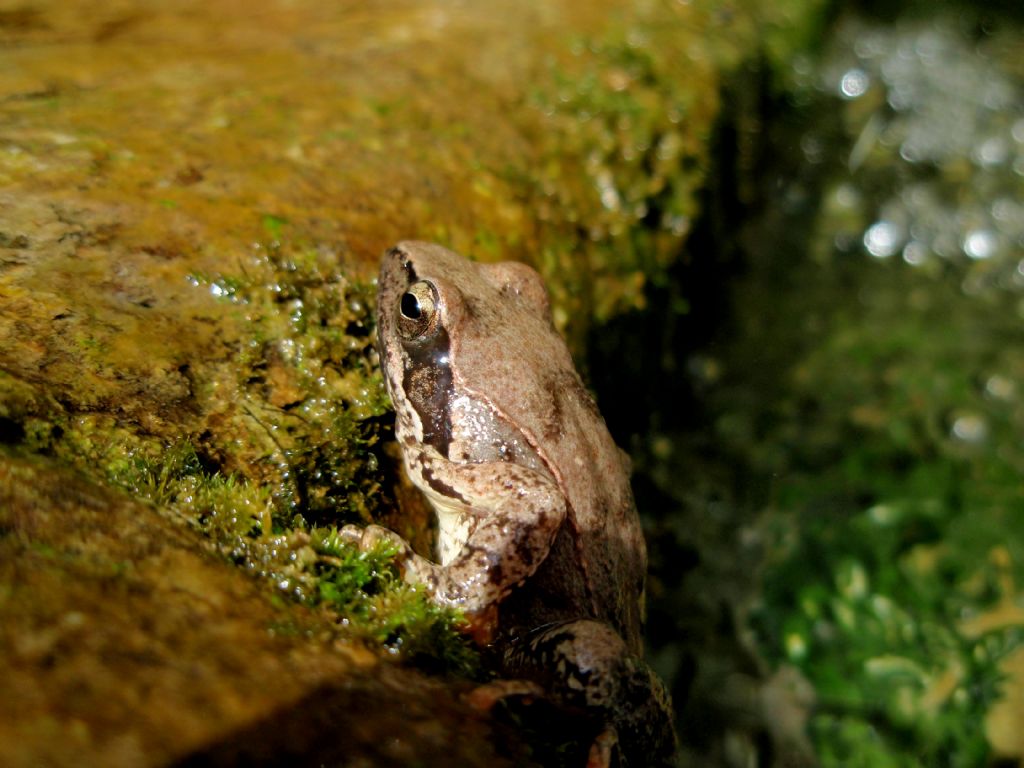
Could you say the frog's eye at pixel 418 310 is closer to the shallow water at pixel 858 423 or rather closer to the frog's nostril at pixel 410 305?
the frog's nostril at pixel 410 305

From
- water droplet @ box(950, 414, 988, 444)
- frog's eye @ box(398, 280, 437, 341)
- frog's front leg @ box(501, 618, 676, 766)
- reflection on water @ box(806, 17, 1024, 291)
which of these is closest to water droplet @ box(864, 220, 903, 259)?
reflection on water @ box(806, 17, 1024, 291)

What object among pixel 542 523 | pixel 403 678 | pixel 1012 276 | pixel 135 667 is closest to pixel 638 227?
pixel 542 523

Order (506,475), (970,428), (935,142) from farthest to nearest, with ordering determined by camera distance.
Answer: (935,142) → (970,428) → (506,475)

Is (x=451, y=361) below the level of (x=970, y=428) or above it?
above

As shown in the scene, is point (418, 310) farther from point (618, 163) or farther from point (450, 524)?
point (618, 163)

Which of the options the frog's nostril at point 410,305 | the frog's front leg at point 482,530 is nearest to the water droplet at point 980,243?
the frog's front leg at point 482,530

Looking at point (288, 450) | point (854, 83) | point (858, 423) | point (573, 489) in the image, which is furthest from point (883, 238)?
point (288, 450)

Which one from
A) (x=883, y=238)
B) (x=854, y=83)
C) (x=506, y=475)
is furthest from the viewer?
(x=854, y=83)

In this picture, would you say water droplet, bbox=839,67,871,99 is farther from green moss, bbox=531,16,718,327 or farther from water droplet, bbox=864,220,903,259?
green moss, bbox=531,16,718,327

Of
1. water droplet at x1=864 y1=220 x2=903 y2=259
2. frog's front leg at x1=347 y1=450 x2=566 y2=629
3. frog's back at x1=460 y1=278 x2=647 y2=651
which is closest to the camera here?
frog's front leg at x1=347 y1=450 x2=566 y2=629
